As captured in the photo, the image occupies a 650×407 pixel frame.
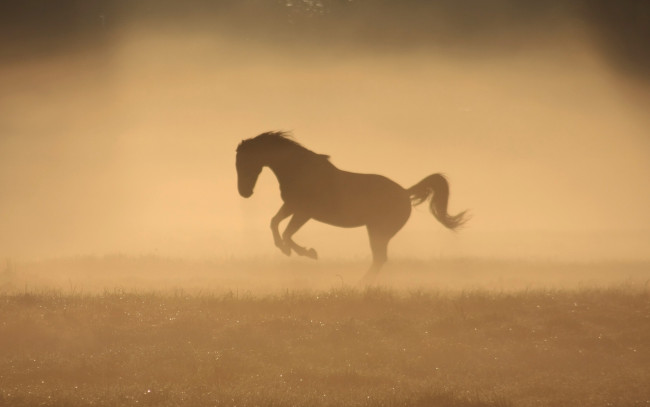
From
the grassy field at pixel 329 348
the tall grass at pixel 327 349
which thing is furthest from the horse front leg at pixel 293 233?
the tall grass at pixel 327 349

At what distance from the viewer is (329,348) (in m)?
→ 10.4

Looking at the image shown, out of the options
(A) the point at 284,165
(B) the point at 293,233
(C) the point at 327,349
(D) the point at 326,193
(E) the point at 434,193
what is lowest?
(C) the point at 327,349

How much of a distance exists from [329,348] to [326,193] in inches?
265

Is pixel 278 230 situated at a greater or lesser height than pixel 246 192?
lesser

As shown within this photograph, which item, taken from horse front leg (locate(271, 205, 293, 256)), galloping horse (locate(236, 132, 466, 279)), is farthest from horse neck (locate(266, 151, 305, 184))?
horse front leg (locate(271, 205, 293, 256))

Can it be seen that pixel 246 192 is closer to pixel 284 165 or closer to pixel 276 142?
pixel 284 165

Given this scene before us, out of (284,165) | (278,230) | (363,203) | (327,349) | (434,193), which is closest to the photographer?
(327,349)

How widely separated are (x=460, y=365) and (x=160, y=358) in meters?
3.18

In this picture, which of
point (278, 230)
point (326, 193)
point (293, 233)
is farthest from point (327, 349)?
point (326, 193)

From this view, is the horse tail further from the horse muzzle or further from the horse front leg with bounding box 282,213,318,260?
the horse muzzle

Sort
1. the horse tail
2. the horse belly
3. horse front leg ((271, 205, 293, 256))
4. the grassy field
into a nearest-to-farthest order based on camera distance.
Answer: the grassy field, horse front leg ((271, 205, 293, 256)), the horse belly, the horse tail

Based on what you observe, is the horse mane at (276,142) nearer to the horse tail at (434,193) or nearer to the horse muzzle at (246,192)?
the horse muzzle at (246,192)

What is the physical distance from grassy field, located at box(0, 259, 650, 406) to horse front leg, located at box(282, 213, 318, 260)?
1948mm

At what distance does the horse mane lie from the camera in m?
16.4
